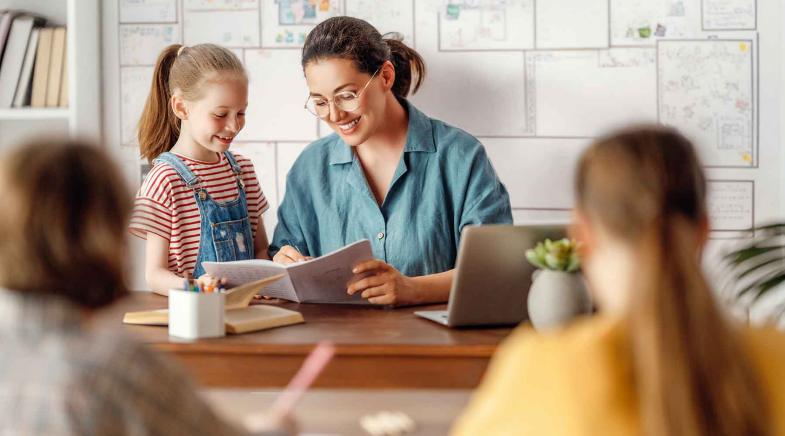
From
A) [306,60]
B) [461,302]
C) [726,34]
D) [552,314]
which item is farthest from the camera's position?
[726,34]

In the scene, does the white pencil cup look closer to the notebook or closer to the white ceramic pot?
the notebook

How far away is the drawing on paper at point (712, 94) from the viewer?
3203 millimetres

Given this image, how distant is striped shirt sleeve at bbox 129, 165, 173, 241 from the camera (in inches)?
95.4

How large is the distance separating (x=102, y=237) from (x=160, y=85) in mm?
1727

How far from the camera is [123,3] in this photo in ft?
11.1

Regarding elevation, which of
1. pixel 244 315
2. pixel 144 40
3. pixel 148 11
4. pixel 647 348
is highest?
pixel 148 11

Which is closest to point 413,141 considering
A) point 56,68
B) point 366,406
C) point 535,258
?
point 535,258

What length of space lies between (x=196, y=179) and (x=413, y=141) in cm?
60

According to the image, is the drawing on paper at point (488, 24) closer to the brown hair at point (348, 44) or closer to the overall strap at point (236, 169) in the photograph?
the brown hair at point (348, 44)

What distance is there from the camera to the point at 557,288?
1624mm

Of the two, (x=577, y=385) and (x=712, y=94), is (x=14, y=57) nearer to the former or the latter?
(x=712, y=94)

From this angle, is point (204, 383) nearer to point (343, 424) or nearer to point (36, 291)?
point (343, 424)

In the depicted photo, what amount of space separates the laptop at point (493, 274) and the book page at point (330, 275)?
26 centimetres

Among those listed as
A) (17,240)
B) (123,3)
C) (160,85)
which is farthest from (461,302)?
(123,3)
